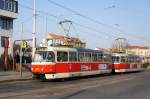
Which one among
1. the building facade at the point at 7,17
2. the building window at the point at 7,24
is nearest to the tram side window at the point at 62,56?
the building facade at the point at 7,17

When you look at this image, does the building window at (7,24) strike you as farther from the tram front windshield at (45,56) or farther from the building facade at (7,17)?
the tram front windshield at (45,56)

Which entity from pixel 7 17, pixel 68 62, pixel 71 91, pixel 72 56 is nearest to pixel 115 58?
pixel 72 56

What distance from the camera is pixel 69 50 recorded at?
97.1ft

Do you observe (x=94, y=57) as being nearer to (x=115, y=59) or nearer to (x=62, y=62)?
(x=62, y=62)

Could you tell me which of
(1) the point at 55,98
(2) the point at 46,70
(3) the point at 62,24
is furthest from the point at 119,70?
(1) the point at 55,98

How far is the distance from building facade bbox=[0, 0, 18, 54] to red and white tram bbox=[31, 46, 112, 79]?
23723 millimetres

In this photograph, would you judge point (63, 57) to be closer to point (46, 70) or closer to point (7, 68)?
point (46, 70)

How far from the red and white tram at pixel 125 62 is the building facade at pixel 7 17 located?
18.3 meters

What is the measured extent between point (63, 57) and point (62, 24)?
9.24 m

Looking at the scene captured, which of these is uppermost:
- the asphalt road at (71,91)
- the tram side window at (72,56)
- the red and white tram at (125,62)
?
the tram side window at (72,56)

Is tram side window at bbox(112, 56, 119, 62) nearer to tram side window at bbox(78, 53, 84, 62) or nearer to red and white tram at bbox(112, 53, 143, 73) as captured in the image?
red and white tram at bbox(112, 53, 143, 73)

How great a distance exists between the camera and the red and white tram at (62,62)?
27078 mm

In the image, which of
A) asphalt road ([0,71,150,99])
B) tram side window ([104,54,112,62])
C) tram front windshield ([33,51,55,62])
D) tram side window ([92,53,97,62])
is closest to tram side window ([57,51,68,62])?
tram front windshield ([33,51,55,62])

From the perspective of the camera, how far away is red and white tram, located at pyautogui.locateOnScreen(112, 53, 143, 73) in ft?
144
